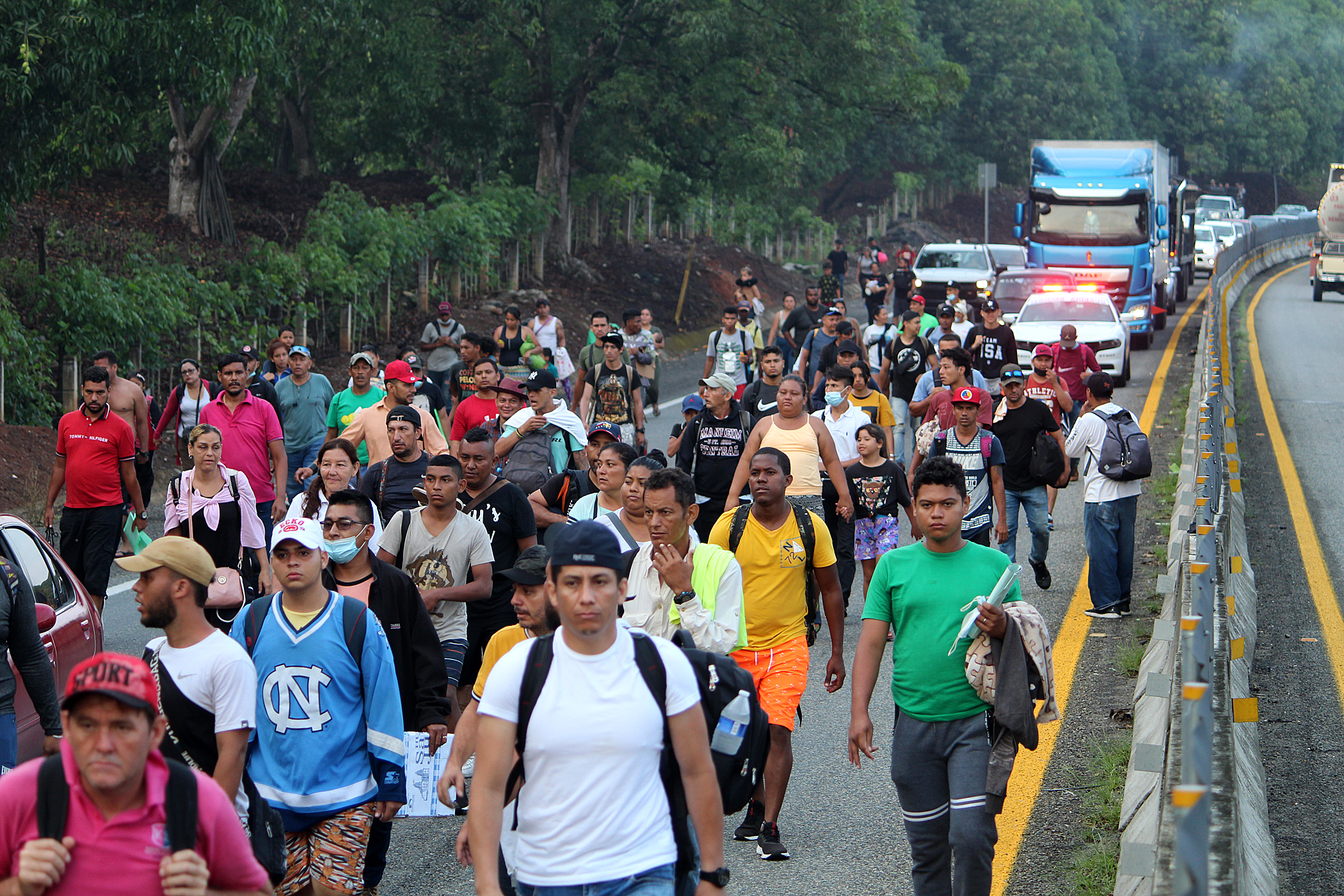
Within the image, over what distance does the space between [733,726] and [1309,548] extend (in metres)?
10.6

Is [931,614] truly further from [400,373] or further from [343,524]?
[400,373]

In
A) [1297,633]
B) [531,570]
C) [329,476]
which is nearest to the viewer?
[531,570]

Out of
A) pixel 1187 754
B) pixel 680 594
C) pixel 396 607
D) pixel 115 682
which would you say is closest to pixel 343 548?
pixel 396 607

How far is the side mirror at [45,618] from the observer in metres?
6.60

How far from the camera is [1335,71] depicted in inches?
3194

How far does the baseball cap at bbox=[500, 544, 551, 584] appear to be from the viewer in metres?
5.36

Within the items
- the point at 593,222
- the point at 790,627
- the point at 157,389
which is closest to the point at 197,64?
the point at 157,389

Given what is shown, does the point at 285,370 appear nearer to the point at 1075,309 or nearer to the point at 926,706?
the point at 926,706

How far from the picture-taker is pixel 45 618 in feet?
21.8

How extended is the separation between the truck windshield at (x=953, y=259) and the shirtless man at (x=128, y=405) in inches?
906

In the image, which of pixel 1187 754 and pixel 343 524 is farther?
pixel 343 524

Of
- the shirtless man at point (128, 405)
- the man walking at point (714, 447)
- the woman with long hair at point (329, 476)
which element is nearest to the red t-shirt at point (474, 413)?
the man walking at point (714, 447)

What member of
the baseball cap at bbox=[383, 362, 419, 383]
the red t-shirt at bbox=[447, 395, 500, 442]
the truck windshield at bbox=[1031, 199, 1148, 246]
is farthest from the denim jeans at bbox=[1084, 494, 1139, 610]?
the truck windshield at bbox=[1031, 199, 1148, 246]

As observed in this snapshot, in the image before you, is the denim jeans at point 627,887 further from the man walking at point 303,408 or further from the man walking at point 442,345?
the man walking at point 442,345
